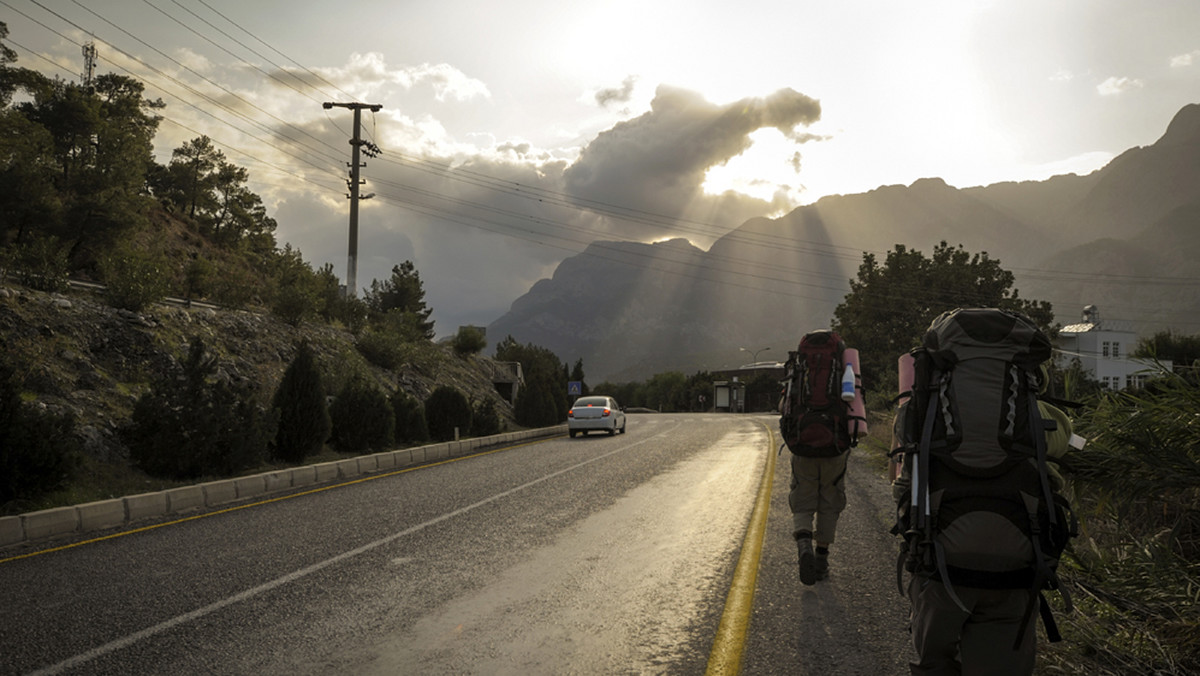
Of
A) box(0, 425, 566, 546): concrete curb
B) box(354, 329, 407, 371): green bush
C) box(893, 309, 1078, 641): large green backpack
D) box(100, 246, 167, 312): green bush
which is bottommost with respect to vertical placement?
box(0, 425, 566, 546): concrete curb

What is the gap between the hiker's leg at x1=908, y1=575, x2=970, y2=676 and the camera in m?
2.96

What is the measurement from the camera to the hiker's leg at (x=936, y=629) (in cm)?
296

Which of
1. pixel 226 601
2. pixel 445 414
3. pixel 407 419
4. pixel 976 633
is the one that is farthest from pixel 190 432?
pixel 976 633

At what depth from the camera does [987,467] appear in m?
2.96

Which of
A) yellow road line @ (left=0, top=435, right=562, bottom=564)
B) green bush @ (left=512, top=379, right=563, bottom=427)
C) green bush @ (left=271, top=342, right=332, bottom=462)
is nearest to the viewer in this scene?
yellow road line @ (left=0, top=435, right=562, bottom=564)

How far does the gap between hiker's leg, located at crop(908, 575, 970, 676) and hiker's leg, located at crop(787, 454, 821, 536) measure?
3281 mm

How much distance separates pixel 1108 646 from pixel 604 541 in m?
4.80

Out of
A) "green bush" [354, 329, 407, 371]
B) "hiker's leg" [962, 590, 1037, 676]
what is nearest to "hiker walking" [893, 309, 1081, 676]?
"hiker's leg" [962, 590, 1037, 676]

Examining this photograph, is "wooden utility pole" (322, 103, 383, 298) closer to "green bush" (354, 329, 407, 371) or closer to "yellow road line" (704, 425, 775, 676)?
"green bush" (354, 329, 407, 371)

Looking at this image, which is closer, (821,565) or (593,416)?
(821,565)

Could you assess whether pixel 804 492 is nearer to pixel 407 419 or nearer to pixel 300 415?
pixel 300 415

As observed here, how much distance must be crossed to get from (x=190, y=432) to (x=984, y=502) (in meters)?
13.0

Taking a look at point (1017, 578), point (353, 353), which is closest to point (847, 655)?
point (1017, 578)

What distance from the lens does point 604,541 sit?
8.13 m
